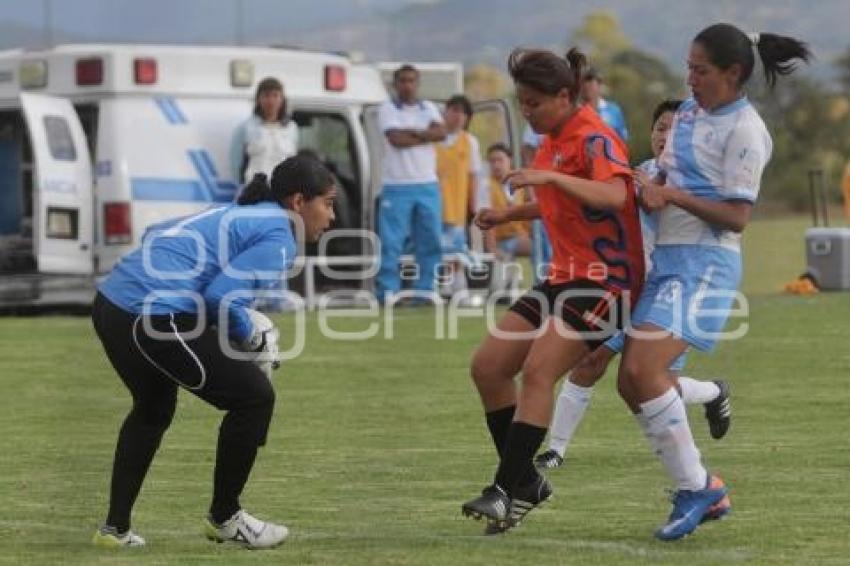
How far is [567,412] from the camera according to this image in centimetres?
1069

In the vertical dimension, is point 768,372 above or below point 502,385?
below

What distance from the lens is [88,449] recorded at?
11.9 metres

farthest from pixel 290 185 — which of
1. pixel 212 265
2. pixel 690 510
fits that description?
pixel 690 510

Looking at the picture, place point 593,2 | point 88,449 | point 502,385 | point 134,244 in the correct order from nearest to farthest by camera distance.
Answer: point 502,385 → point 88,449 → point 134,244 → point 593,2

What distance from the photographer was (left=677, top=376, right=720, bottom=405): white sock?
1085cm

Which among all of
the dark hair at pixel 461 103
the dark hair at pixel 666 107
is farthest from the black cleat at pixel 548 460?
the dark hair at pixel 461 103

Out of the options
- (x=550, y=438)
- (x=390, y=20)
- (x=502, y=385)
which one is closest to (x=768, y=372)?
(x=550, y=438)

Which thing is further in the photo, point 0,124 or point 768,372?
point 0,124

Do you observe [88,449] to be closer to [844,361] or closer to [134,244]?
[844,361]

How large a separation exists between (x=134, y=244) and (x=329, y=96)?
2.66 meters

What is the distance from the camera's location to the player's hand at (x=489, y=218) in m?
9.16

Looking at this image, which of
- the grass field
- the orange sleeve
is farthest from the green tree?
the orange sleeve

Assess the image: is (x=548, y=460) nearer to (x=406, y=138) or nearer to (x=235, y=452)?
(x=235, y=452)

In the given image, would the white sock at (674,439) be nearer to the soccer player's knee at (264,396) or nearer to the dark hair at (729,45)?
the dark hair at (729,45)
